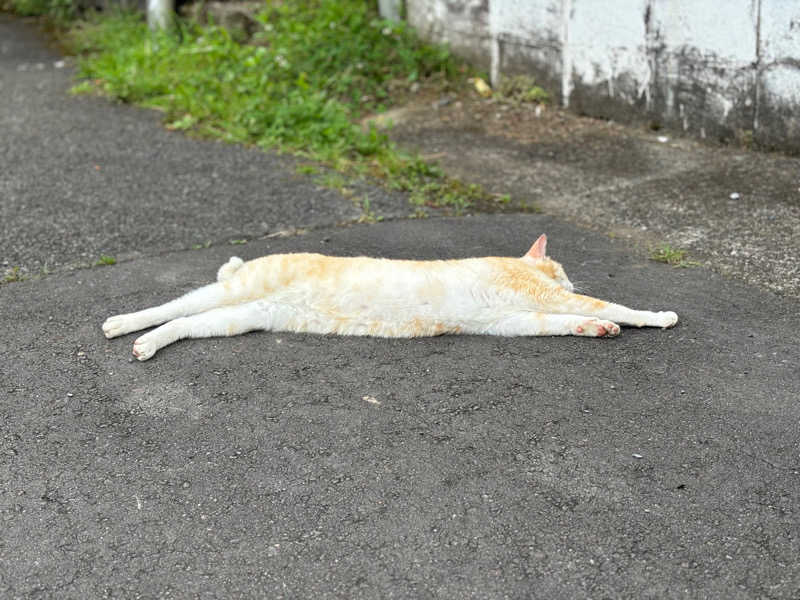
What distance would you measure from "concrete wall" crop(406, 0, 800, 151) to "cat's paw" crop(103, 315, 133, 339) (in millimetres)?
4668

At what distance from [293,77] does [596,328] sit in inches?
209

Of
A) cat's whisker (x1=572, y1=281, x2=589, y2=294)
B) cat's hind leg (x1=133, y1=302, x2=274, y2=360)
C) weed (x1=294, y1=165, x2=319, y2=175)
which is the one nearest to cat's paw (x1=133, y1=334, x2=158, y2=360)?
cat's hind leg (x1=133, y1=302, x2=274, y2=360)

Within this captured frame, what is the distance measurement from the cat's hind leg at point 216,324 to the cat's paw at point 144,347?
21 millimetres

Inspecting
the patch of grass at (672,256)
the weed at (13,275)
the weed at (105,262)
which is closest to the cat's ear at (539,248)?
the patch of grass at (672,256)

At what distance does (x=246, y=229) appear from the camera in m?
5.67

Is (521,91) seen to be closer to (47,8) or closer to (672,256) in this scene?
(672,256)

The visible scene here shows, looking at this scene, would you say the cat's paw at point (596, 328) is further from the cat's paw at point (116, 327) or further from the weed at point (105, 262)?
the weed at point (105, 262)

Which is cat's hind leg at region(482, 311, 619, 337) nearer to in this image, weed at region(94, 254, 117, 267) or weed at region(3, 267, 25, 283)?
weed at region(94, 254, 117, 267)

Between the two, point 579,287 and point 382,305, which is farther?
point 579,287

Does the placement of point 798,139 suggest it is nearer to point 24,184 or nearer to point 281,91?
point 281,91

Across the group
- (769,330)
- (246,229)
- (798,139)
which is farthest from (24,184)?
(798,139)

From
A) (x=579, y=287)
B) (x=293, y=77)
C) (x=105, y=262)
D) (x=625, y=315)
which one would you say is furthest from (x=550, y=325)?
(x=293, y=77)

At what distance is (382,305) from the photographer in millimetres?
4141

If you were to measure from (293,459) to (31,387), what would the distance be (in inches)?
54.8
